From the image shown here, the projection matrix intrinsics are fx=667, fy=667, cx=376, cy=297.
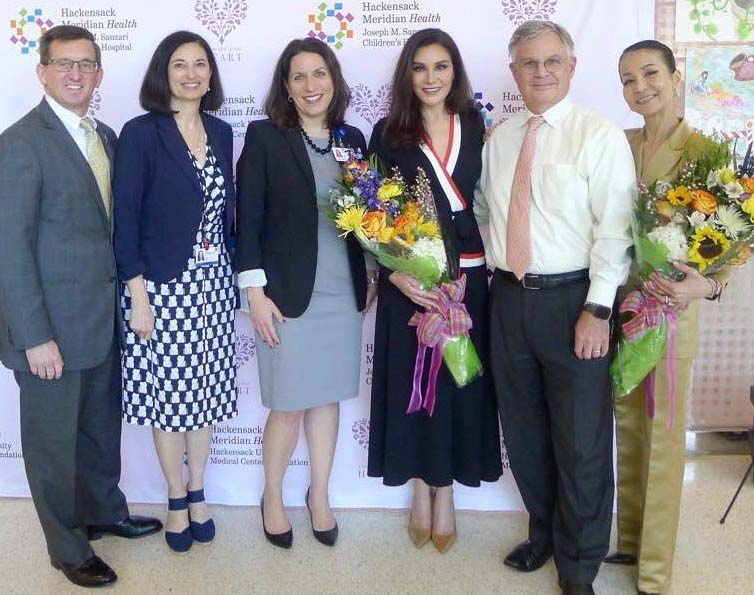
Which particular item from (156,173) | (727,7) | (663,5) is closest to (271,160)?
(156,173)

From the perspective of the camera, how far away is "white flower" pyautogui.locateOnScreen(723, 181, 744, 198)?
181cm

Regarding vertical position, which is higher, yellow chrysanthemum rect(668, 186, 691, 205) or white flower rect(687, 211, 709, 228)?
yellow chrysanthemum rect(668, 186, 691, 205)

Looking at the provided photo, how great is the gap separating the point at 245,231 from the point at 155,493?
1440 mm

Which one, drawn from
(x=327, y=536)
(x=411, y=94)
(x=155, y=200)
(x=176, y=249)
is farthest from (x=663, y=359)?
(x=155, y=200)

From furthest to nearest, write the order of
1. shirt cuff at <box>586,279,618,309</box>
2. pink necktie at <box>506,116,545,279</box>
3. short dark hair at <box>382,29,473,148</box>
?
short dark hair at <box>382,29,473,148</box> → pink necktie at <box>506,116,545,279</box> → shirt cuff at <box>586,279,618,309</box>

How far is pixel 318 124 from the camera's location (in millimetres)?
2461

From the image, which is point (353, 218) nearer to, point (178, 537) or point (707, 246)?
point (707, 246)

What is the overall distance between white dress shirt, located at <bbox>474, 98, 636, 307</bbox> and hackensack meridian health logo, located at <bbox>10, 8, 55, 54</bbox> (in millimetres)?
2104

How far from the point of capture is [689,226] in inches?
74.9

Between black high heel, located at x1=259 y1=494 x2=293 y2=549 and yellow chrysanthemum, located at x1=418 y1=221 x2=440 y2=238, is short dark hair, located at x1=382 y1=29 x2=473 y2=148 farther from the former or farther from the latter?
black high heel, located at x1=259 y1=494 x2=293 y2=549

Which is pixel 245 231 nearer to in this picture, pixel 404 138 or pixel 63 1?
A: pixel 404 138

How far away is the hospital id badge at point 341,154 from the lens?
2352mm

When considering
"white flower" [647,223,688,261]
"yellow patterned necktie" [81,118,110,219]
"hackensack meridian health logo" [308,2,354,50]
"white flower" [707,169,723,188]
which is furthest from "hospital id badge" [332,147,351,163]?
"white flower" [707,169,723,188]

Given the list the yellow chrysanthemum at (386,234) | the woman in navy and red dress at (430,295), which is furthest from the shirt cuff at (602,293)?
the yellow chrysanthemum at (386,234)
